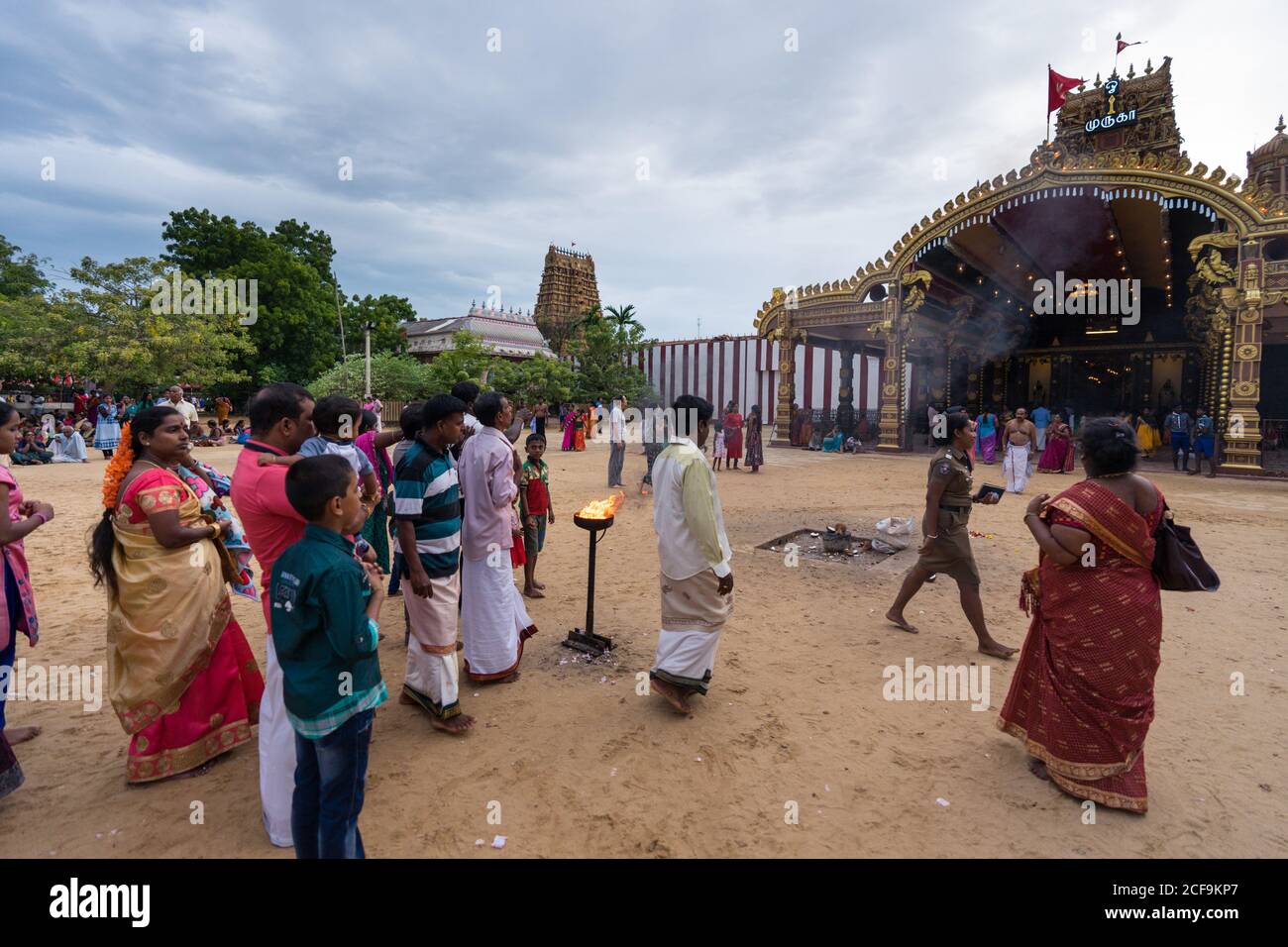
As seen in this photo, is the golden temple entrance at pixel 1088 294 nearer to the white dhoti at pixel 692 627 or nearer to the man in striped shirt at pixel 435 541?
the white dhoti at pixel 692 627

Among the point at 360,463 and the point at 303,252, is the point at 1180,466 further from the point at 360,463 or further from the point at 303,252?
the point at 303,252

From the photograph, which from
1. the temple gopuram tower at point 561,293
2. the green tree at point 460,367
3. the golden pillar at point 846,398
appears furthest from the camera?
the temple gopuram tower at point 561,293

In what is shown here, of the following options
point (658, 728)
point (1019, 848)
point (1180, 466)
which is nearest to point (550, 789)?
point (658, 728)

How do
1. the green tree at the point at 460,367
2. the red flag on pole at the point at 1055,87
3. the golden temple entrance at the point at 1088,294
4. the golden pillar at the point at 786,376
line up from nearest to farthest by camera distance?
1. the golden temple entrance at the point at 1088,294
2. the red flag on pole at the point at 1055,87
3. the golden pillar at the point at 786,376
4. the green tree at the point at 460,367

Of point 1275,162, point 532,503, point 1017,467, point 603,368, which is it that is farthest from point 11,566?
point 1275,162

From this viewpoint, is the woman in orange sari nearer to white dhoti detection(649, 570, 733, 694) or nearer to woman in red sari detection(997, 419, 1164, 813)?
white dhoti detection(649, 570, 733, 694)

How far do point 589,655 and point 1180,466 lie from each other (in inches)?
709

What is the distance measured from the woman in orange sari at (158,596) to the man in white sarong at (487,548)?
130cm

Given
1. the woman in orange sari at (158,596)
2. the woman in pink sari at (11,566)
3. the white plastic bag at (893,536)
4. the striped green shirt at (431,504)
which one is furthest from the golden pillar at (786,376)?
the woman in pink sari at (11,566)

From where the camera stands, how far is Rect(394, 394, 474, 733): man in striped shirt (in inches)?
132

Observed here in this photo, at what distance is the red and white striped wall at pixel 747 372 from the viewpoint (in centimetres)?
2950

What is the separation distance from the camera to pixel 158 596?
2.89 m

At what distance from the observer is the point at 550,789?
2.97 m

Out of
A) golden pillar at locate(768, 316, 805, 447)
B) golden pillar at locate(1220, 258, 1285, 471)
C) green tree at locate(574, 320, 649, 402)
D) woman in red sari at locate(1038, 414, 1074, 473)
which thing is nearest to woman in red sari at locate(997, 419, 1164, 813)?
woman in red sari at locate(1038, 414, 1074, 473)
